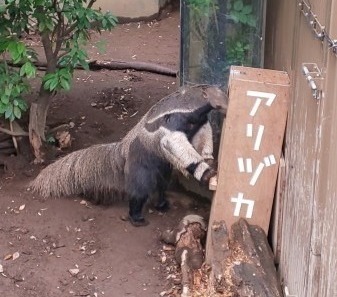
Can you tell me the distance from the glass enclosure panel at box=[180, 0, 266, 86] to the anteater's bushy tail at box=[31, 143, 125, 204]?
3.29 feet

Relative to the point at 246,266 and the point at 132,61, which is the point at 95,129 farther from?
the point at 246,266

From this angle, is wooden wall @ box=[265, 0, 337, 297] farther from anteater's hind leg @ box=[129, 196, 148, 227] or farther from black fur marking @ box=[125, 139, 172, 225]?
anteater's hind leg @ box=[129, 196, 148, 227]

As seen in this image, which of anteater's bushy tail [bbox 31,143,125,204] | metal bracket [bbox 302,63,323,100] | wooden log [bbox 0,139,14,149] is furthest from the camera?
wooden log [bbox 0,139,14,149]

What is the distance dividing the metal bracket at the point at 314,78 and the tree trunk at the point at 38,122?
343 cm

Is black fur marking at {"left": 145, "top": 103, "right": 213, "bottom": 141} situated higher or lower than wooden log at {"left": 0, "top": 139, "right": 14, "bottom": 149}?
higher

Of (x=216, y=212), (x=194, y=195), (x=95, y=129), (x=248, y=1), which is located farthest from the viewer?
(x=95, y=129)

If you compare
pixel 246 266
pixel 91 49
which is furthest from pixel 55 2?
pixel 91 49

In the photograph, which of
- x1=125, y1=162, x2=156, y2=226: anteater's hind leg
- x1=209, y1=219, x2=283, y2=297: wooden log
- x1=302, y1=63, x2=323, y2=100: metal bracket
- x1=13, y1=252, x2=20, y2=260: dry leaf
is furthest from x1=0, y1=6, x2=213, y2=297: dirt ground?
x1=302, y1=63, x2=323, y2=100: metal bracket

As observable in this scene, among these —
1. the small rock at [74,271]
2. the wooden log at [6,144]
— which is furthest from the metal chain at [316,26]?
the wooden log at [6,144]

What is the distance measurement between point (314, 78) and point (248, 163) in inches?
52.0

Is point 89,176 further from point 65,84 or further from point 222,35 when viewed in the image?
point 222,35

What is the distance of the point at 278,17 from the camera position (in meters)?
6.02

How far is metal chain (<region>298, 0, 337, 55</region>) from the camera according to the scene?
3601mm

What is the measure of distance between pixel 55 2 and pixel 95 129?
64.0 inches
